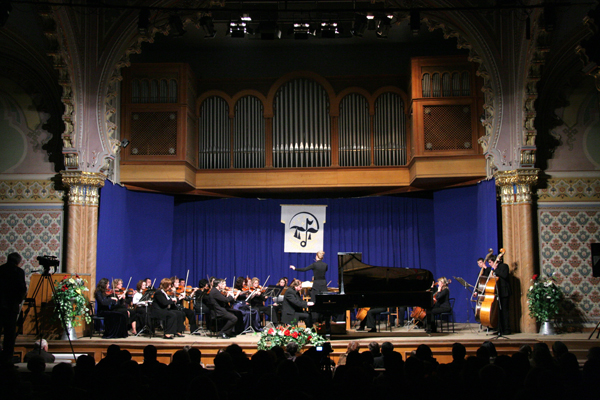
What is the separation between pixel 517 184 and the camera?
1108 centimetres

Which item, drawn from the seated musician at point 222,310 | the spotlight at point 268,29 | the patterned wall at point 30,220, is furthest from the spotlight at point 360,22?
the patterned wall at point 30,220

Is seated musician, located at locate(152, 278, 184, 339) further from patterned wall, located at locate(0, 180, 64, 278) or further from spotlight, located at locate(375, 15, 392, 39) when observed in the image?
spotlight, located at locate(375, 15, 392, 39)

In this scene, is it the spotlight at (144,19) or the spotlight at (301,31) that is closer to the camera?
the spotlight at (144,19)

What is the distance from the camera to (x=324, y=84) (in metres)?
13.8

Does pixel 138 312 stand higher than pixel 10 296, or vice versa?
pixel 10 296

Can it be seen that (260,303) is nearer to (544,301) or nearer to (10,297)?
(10,297)

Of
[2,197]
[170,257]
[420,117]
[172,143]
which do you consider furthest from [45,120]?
[420,117]

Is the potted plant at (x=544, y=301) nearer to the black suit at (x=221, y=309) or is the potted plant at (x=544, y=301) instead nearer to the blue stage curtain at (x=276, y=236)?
the blue stage curtain at (x=276, y=236)

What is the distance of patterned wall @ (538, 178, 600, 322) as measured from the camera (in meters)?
11.1

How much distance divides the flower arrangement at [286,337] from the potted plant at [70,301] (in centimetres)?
357

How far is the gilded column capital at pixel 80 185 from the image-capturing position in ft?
36.5

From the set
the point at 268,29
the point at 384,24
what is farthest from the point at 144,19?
the point at 384,24

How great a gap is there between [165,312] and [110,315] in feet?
3.17

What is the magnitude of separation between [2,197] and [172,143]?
11.9 feet
